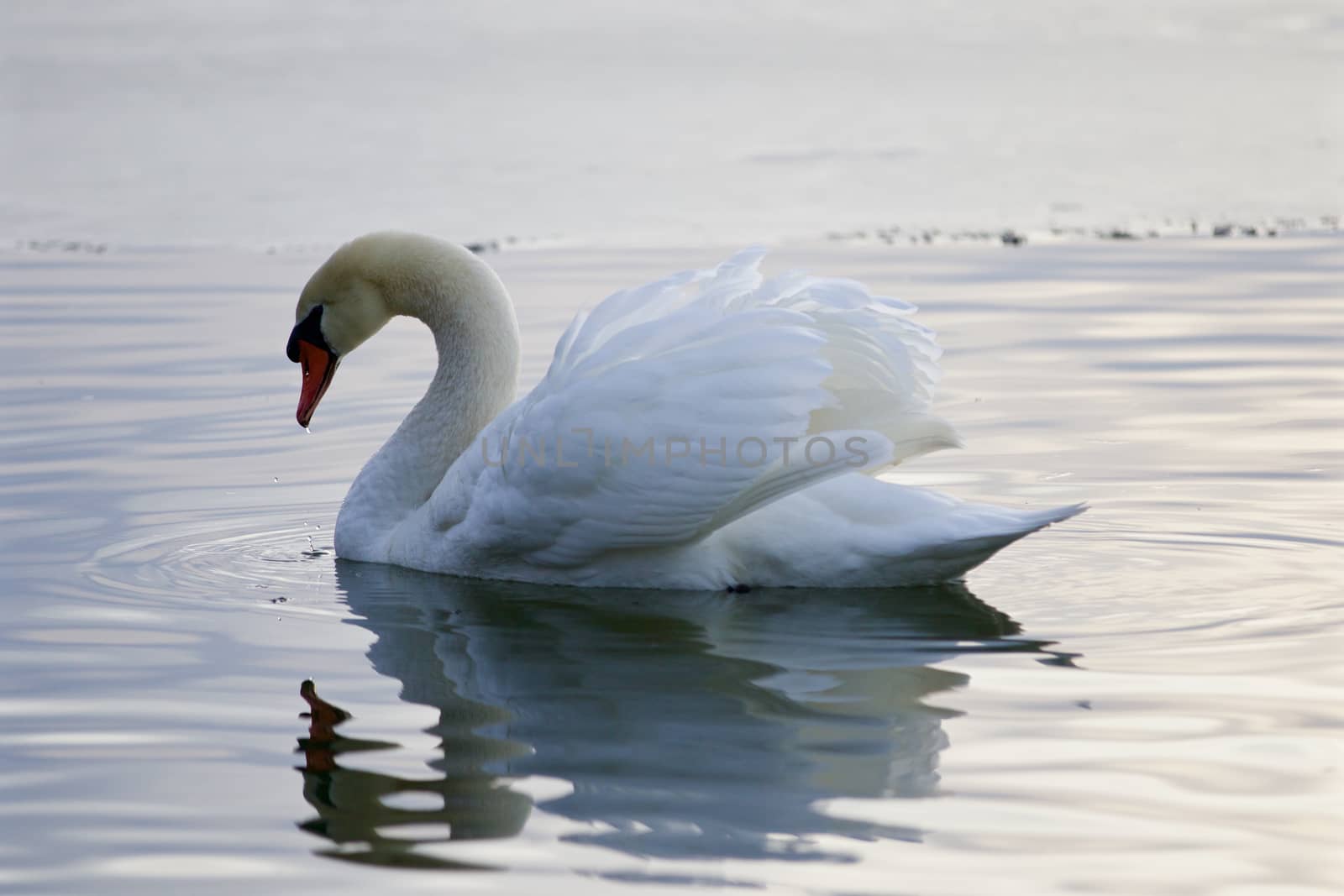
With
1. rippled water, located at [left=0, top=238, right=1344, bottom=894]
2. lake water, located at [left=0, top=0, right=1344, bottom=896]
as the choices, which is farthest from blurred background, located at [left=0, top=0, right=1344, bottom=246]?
rippled water, located at [left=0, top=238, right=1344, bottom=894]

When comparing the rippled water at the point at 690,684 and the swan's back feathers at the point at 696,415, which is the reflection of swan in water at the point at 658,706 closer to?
the rippled water at the point at 690,684

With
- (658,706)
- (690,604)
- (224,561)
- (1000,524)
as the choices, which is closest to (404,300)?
(224,561)

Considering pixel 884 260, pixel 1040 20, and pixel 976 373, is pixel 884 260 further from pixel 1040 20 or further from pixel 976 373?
pixel 1040 20

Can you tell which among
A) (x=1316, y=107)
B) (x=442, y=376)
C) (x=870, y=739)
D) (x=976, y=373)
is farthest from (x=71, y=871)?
(x=1316, y=107)

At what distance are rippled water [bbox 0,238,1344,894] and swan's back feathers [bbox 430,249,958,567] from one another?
34 centimetres

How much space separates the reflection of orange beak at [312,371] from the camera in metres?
7.62

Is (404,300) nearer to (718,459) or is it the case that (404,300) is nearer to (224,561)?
(224,561)

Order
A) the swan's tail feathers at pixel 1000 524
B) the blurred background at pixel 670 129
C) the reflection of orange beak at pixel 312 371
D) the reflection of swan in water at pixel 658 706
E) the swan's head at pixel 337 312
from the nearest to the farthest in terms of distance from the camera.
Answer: the reflection of swan in water at pixel 658 706, the swan's tail feathers at pixel 1000 524, the swan's head at pixel 337 312, the reflection of orange beak at pixel 312 371, the blurred background at pixel 670 129

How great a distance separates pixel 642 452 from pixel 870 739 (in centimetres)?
152

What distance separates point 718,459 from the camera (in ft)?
19.2

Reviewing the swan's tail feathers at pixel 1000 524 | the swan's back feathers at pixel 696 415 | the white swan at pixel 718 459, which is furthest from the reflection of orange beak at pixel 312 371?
the swan's tail feathers at pixel 1000 524

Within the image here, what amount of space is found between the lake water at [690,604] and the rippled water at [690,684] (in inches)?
0.6

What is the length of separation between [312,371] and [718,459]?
2.39 m

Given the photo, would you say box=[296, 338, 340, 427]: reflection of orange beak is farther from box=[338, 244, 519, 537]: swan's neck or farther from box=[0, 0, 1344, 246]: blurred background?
box=[0, 0, 1344, 246]: blurred background
